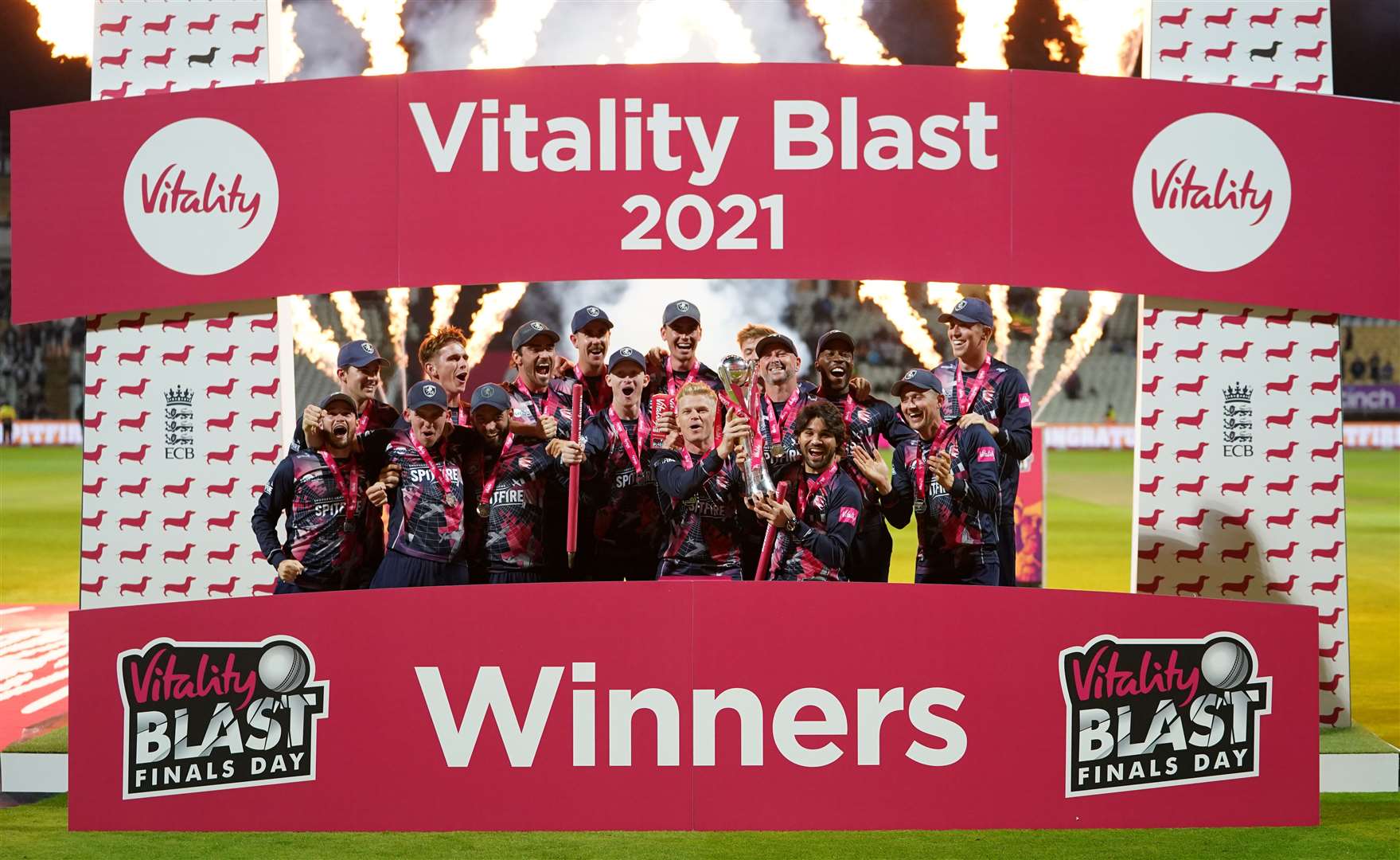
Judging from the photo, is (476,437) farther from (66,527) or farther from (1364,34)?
(1364,34)

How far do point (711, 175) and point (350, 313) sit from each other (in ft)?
89.0

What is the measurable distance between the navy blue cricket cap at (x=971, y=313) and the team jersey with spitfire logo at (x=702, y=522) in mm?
1803

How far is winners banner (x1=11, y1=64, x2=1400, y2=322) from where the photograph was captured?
302 inches

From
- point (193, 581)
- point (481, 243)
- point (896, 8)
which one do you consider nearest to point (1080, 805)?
point (481, 243)

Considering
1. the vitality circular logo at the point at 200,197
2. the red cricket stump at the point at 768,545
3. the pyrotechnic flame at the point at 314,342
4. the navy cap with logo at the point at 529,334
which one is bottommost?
the red cricket stump at the point at 768,545

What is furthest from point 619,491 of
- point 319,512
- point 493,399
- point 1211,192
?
point 1211,192

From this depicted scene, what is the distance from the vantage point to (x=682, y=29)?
1020 inches

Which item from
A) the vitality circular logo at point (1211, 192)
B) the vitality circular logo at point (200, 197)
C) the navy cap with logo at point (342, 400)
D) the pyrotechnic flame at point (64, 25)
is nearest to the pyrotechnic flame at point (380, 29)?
the pyrotechnic flame at point (64, 25)

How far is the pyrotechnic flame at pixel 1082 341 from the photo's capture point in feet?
137

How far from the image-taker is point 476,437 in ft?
25.6

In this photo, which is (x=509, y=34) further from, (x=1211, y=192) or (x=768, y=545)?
(x=768, y=545)

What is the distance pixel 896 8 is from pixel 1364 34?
39.3 ft

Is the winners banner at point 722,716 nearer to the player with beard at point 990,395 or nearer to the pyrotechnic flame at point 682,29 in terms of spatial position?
the player with beard at point 990,395

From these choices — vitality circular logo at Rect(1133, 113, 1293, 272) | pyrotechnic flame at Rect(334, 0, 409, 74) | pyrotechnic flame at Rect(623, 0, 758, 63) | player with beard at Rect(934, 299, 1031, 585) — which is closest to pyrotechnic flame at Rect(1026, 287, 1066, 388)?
pyrotechnic flame at Rect(623, 0, 758, 63)
